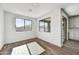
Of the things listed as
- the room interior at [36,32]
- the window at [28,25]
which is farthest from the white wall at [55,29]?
the window at [28,25]

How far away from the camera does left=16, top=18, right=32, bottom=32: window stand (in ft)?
3.59

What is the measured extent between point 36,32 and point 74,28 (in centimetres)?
70

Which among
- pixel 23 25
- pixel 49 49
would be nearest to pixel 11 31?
pixel 23 25

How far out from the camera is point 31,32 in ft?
3.86

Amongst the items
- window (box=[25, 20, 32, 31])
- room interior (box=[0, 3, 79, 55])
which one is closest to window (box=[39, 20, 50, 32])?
room interior (box=[0, 3, 79, 55])

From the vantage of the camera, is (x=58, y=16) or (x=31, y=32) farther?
(x=31, y=32)

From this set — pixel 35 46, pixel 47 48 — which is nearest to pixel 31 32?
pixel 35 46

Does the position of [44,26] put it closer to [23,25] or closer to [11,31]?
[23,25]

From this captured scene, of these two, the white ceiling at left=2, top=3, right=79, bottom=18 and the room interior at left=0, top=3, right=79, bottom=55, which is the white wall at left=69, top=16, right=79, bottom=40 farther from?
the white ceiling at left=2, top=3, right=79, bottom=18

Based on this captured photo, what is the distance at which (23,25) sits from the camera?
1.13m

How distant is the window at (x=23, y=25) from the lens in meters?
1.09

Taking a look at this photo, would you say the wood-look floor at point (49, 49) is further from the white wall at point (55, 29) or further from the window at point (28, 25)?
the window at point (28, 25)

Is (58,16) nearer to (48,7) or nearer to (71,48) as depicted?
(48,7)
